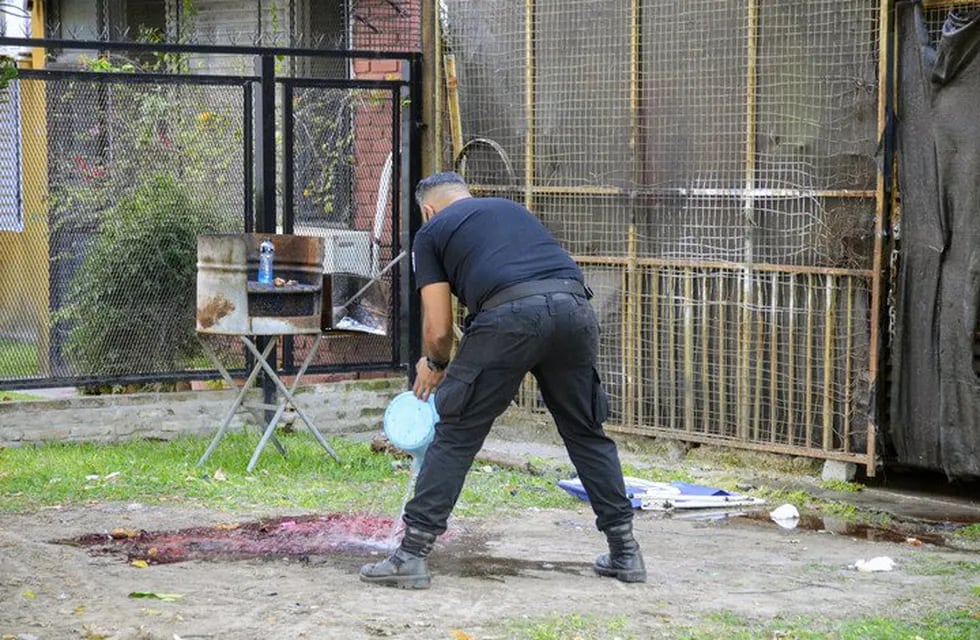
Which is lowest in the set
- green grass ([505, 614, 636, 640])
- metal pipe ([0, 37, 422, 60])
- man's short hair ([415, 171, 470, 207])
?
green grass ([505, 614, 636, 640])

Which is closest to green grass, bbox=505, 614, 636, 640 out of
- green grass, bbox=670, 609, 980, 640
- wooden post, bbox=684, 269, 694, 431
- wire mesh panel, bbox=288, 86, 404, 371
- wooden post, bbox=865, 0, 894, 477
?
green grass, bbox=670, 609, 980, 640

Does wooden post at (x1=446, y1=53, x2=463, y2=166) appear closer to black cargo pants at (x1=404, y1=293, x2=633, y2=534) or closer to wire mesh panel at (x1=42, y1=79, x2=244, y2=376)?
wire mesh panel at (x1=42, y1=79, x2=244, y2=376)

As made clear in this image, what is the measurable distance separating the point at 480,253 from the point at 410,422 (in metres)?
0.98

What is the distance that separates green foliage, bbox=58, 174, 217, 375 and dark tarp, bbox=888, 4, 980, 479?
15.9 ft

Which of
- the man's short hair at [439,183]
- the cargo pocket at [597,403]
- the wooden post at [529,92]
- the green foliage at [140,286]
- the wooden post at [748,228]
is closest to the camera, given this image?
the cargo pocket at [597,403]

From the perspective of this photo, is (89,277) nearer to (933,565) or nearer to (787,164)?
(787,164)

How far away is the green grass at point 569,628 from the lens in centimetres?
570

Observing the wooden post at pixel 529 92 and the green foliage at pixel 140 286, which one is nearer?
the green foliage at pixel 140 286

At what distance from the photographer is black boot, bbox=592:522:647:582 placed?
6672 mm

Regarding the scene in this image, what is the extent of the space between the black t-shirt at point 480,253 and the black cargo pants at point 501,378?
0.12 metres

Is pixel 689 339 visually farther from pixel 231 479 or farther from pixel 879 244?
pixel 231 479

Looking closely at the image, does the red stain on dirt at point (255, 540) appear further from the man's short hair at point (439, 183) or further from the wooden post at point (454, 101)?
the wooden post at point (454, 101)

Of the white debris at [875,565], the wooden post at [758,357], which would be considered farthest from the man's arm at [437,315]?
the wooden post at [758,357]

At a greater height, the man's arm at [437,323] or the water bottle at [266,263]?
the water bottle at [266,263]
